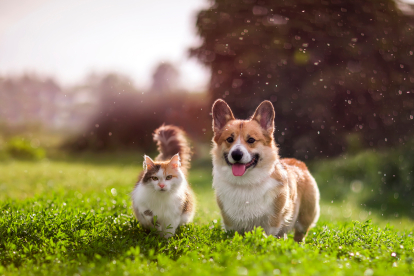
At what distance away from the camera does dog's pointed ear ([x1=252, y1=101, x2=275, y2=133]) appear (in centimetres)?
453

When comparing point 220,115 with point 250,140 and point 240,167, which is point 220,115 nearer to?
point 250,140

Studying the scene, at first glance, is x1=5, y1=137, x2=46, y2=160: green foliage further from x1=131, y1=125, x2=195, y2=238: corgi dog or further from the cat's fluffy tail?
x1=131, y1=125, x2=195, y2=238: corgi dog

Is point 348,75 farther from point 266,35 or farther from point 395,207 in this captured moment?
point 395,207

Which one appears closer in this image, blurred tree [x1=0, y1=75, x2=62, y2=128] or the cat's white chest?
the cat's white chest

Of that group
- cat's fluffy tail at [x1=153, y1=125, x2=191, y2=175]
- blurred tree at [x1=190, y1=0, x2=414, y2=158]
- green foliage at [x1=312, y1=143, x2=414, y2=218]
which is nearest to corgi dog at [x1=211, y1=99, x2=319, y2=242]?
cat's fluffy tail at [x1=153, y1=125, x2=191, y2=175]

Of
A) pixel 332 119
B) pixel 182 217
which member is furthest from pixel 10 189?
pixel 332 119

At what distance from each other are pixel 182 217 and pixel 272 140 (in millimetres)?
1676

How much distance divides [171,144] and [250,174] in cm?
167

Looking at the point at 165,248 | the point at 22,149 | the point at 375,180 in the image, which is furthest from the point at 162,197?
the point at 22,149

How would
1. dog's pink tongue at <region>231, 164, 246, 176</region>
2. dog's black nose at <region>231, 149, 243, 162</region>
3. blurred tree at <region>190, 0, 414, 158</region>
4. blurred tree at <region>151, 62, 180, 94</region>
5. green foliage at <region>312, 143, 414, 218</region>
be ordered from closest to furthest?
dog's black nose at <region>231, 149, 243, 162</region>, dog's pink tongue at <region>231, 164, 246, 176</region>, green foliage at <region>312, 143, 414, 218</region>, blurred tree at <region>190, 0, 414, 158</region>, blurred tree at <region>151, 62, 180, 94</region>

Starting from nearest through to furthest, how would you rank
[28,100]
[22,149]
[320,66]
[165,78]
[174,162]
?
1. [174,162]
2. [320,66]
3. [22,149]
4. [28,100]
5. [165,78]

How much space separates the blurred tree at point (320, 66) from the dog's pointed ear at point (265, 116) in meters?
8.94

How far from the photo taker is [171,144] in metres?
5.49

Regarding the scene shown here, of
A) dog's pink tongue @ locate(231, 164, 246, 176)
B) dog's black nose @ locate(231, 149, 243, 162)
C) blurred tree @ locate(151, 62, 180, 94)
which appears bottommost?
blurred tree @ locate(151, 62, 180, 94)
